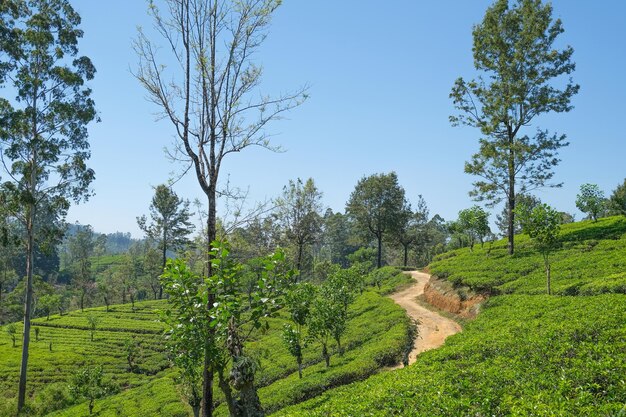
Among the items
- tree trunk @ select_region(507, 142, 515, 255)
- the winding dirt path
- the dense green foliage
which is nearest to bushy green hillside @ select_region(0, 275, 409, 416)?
the winding dirt path

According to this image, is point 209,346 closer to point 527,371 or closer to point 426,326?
point 527,371

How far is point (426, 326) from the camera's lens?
88.3ft

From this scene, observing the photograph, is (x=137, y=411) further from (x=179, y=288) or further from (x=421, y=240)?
(x=421, y=240)

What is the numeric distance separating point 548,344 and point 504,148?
25.8m

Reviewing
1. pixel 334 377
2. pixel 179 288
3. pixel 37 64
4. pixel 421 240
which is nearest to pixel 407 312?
pixel 334 377

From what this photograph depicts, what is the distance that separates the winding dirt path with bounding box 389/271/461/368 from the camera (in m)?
22.5

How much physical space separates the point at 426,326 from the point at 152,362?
31.7 m

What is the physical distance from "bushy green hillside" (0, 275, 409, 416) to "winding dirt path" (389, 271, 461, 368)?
975 mm

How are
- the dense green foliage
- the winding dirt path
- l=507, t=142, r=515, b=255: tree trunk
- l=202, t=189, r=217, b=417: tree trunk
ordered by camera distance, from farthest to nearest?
l=507, t=142, r=515, b=255: tree trunk → the winding dirt path → l=202, t=189, r=217, b=417: tree trunk → the dense green foliage

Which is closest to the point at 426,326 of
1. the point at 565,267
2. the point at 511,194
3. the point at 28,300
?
the point at 565,267

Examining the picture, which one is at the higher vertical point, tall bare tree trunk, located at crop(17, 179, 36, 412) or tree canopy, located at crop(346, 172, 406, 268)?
tree canopy, located at crop(346, 172, 406, 268)

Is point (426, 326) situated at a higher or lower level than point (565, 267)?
lower

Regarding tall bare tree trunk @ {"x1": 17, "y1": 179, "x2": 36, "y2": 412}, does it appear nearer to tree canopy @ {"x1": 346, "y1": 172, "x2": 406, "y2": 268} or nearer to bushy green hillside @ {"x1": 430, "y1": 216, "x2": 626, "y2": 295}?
bushy green hillside @ {"x1": 430, "y1": 216, "x2": 626, "y2": 295}

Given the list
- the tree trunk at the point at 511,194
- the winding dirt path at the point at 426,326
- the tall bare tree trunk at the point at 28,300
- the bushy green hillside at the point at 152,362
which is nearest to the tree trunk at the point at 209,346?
the bushy green hillside at the point at 152,362
